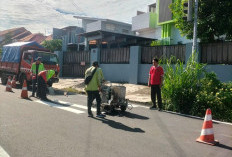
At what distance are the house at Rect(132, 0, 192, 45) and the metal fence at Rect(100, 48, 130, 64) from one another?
622 centimetres

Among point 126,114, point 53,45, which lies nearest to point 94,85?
point 126,114

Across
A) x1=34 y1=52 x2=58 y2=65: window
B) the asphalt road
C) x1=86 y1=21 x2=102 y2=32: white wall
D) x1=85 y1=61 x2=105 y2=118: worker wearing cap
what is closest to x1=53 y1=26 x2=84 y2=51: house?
x1=86 y1=21 x2=102 y2=32: white wall

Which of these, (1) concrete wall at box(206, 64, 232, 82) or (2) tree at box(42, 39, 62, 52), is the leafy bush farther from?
(2) tree at box(42, 39, 62, 52)

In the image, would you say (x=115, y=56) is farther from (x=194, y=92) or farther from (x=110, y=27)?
(x=110, y=27)

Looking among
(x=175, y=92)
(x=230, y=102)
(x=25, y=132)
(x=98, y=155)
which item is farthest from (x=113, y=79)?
(x=98, y=155)

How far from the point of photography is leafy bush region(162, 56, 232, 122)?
8.12 meters

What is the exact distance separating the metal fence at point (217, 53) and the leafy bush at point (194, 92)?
3.99 m

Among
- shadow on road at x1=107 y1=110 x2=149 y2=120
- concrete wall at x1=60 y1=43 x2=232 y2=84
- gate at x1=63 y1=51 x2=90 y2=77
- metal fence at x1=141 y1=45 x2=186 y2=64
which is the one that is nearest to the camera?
shadow on road at x1=107 y1=110 x2=149 y2=120

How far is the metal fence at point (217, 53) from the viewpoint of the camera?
40.7ft

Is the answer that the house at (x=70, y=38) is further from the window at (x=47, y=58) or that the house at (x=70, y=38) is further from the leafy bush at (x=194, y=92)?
the leafy bush at (x=194, y=92)

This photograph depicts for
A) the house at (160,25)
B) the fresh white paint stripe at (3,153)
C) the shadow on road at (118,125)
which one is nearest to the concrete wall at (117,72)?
the house at (160,25)

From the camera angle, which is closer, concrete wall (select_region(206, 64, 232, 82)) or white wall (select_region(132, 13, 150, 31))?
concrete wall (select_region(206, 64, 232, 82))

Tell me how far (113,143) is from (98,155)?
0.74 meters

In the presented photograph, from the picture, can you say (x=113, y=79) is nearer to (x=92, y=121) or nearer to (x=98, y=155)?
(x=92, y=121)
